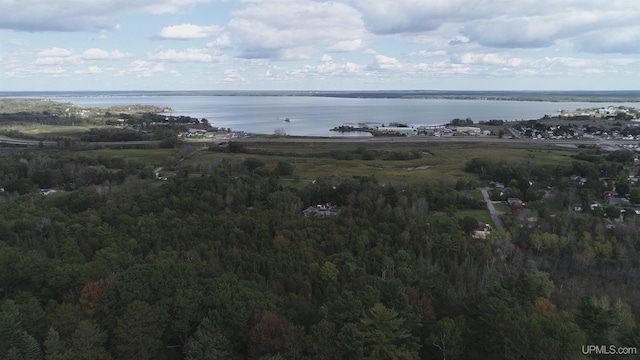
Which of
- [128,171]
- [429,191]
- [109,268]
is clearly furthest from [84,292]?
[128,171]

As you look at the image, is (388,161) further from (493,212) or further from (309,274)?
(309,274)

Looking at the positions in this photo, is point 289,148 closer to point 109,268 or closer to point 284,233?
point 284,233

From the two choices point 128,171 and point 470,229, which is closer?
point 470,229

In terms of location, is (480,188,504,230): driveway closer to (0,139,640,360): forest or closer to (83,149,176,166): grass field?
(0,139,640,360): forest

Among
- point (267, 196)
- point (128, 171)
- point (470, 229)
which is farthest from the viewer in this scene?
point (128, 171)

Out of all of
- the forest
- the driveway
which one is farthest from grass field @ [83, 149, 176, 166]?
the driveway

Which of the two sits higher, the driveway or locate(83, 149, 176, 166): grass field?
locate(83, 149, 176, 166): grass field

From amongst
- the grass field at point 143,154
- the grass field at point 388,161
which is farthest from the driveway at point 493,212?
the grass field at point 143,154

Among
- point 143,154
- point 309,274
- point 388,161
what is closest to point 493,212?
point 309,274

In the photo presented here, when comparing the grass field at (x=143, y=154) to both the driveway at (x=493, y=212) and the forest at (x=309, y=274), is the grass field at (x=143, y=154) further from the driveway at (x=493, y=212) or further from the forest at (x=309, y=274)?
the driveway at (x=493, y=212)
